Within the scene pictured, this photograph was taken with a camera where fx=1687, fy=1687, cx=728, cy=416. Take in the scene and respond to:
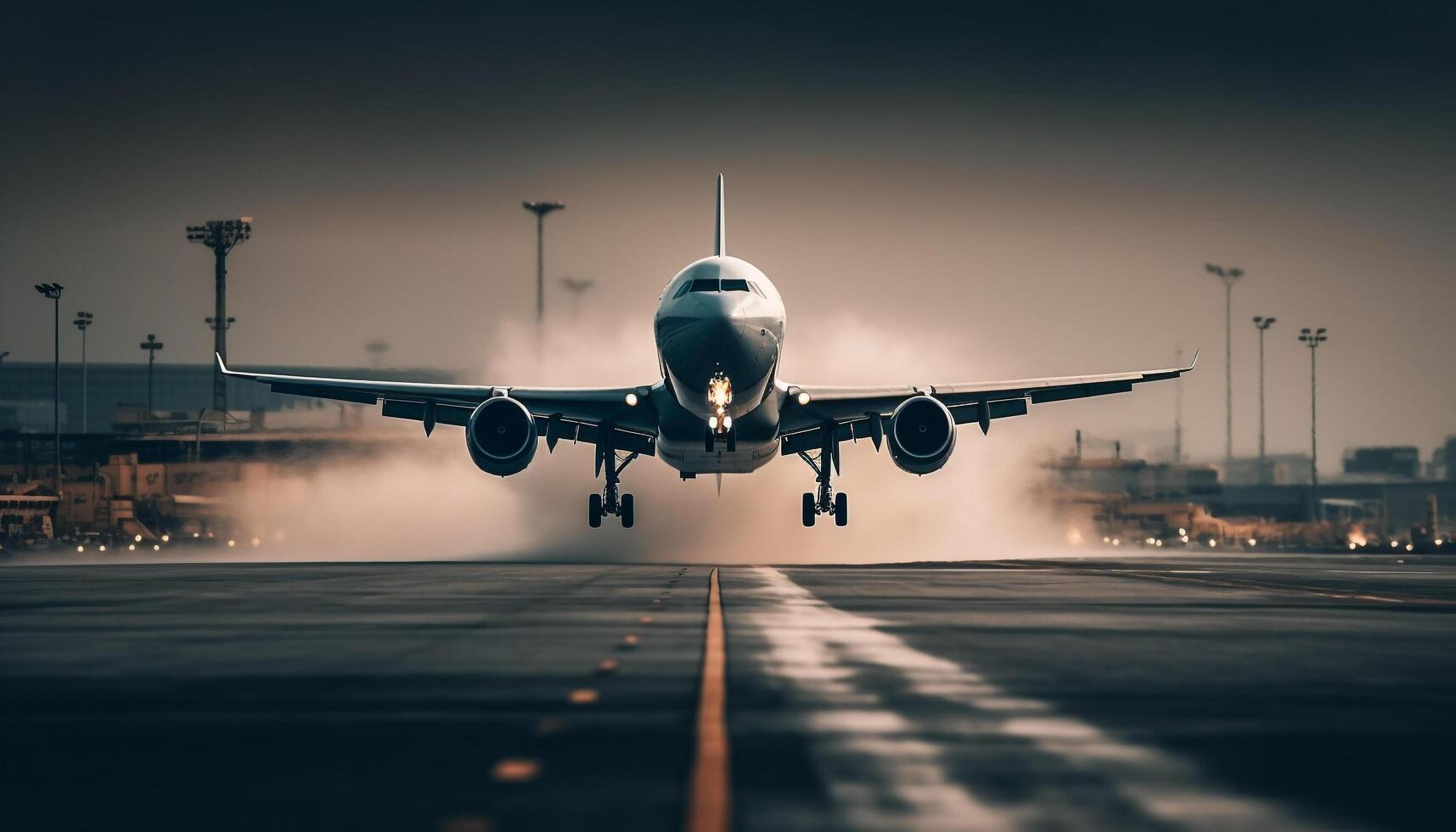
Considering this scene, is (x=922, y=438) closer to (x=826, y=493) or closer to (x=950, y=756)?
(x=826, y=493)

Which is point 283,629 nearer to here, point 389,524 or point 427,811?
point 427,811

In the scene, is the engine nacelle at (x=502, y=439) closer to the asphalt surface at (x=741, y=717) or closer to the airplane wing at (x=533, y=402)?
the airplane wing at (x=533, y=402)

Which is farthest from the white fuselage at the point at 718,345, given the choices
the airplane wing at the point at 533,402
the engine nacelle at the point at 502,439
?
the engine nacelle at the point at 502,439

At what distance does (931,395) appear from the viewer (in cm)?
4897

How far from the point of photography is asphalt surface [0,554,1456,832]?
27.2ft

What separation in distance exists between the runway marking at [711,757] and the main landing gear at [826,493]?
35.5 meters

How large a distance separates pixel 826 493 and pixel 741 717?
4267cm

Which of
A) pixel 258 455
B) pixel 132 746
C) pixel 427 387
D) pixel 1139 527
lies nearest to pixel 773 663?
pixel 132 746

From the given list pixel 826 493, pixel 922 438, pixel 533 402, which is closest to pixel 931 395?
pixel 922 438

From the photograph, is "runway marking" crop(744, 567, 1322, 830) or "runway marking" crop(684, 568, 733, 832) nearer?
"runway marking" crop(684, 568, 733, 832)

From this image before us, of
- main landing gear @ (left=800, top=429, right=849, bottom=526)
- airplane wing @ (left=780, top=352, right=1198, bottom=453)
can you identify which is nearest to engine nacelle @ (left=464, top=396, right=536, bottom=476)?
airplane wing @ (left=780, top=352, right=1198, bottom=453)

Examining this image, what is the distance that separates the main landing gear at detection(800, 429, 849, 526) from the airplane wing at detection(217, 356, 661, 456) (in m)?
5.35

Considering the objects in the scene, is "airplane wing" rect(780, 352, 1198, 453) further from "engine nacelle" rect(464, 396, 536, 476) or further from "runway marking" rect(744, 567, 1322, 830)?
"runway marking" rect(744, 567, 1322, 830)

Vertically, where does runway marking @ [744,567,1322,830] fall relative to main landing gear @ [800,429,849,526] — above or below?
below
